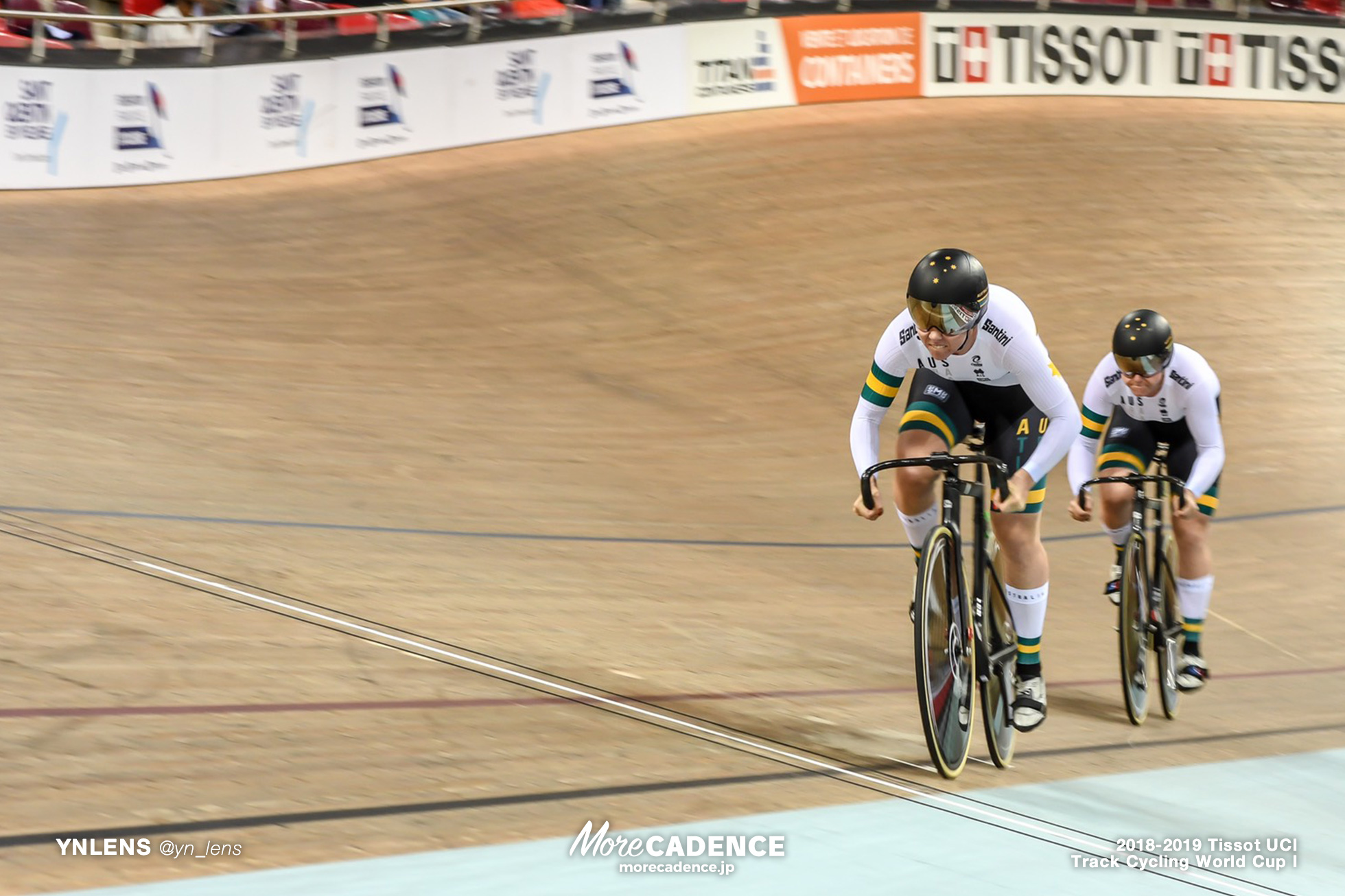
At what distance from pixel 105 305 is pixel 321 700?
5437 mm

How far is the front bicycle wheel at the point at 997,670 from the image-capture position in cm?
316

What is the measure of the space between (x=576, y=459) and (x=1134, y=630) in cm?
306

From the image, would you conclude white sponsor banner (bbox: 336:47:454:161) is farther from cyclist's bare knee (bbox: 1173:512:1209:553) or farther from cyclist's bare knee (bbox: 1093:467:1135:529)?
cyclist's bare knee (bbox: 1173:512:1209:553)

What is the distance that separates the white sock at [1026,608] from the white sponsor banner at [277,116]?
29.8 ft

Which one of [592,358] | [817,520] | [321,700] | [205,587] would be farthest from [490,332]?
[321,700]

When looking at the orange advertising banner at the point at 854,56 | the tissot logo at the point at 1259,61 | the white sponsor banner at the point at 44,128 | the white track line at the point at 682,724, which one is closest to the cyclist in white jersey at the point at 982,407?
the white track line at the point at 682,724

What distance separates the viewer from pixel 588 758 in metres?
2.89

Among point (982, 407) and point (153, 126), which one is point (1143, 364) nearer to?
point (982, 407)

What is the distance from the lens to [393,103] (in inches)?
450

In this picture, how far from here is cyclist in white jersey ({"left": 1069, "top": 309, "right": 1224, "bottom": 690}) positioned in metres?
4.04

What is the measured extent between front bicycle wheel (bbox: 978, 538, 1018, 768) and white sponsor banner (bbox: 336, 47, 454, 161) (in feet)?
29.8

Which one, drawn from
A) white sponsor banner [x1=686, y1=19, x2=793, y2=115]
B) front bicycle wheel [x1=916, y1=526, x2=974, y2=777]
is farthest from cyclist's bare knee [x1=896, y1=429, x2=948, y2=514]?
white sponsor banner [x1=686, y1=19, x2=793, y2=115]

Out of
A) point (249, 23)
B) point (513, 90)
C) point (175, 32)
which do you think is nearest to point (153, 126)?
point (175, 32)

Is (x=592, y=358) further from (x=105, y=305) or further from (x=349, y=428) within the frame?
(x=105, y=305)
